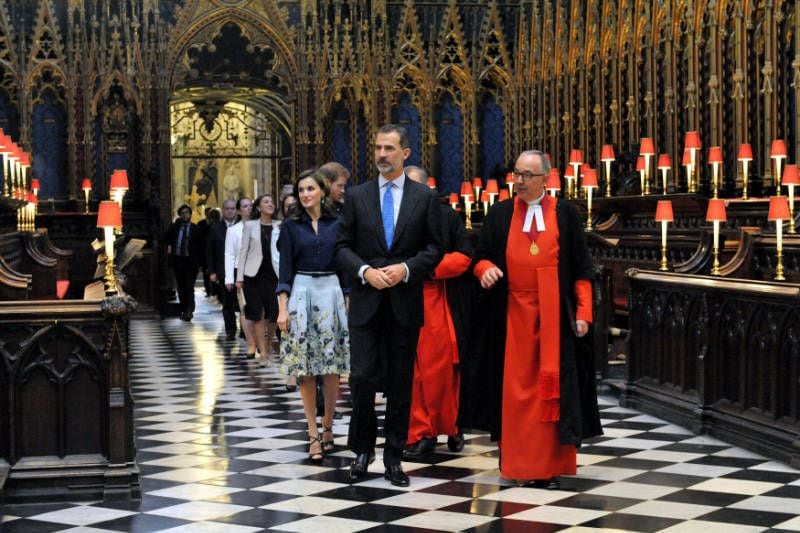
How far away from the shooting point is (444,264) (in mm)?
7801

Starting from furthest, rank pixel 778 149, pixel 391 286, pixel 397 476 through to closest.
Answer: pixel 778 149 < pixel 397 476 < pixel 391 286

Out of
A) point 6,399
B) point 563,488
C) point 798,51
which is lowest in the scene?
point 563,488

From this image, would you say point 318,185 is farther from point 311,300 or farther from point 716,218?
point 716,218

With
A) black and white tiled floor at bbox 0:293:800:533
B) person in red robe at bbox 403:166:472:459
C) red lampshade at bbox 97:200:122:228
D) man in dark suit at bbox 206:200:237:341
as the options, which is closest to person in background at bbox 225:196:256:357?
man in dark suit at bbox 206:200:237:341

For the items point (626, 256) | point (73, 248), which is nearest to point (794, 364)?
point (626, 256)

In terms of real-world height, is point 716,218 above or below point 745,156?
below

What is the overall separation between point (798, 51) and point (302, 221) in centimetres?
888

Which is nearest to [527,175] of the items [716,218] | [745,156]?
[716,218]

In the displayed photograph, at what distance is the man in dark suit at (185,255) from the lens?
→ 2059 centimetres

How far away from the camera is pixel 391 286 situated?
7027 millimetres

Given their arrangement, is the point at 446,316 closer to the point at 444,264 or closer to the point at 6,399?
the point at 444,264

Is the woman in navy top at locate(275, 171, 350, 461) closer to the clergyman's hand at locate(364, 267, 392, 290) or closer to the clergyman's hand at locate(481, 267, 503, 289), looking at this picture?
the clergyman's hand at locate(364, 267, 392, 290)

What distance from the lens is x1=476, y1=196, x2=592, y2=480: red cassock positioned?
710cm

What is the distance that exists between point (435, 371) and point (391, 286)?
4.42 feet
